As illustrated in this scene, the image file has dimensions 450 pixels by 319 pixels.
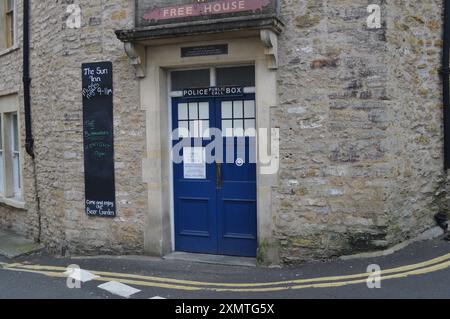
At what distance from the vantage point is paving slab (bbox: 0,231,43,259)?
812 cm

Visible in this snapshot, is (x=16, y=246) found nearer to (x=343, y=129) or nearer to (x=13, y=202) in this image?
(x=13, y=202)

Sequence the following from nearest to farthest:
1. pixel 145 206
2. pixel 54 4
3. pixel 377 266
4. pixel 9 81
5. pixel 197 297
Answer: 1. pixel 197 297
2. pixel 377 266
3. pixel 145 206
4. pixel 54 4
5. pixel 9 81

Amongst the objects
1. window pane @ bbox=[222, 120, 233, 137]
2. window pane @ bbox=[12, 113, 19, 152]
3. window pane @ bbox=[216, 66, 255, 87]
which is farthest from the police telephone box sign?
window pane @ bbox=[12, 113, 19, 152]

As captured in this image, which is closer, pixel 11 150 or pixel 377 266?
pixel 377 266

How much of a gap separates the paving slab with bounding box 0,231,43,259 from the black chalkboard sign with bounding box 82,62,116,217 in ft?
5.38

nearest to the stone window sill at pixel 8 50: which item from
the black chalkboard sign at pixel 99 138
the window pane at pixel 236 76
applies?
the black chalkboard sign at pixel 99 138

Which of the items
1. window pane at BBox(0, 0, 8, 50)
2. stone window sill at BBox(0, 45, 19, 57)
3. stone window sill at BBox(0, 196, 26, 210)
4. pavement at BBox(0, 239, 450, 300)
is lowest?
pavement at BBox(0, 239, 450, 300)

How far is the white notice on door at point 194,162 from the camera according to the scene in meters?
6.99

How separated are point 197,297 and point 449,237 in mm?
3593

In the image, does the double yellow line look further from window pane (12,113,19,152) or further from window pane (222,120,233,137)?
window pane (12,113,19,152)

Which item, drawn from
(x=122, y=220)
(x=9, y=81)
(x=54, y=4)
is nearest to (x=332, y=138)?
(x=122, y=220)

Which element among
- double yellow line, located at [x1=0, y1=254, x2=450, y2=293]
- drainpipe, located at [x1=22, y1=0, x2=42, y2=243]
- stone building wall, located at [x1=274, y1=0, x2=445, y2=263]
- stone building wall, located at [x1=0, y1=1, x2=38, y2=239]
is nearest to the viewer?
double yellow line, located at [x1=0, y1=254, x2=450, y2=293]

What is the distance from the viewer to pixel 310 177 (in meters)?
6.13
